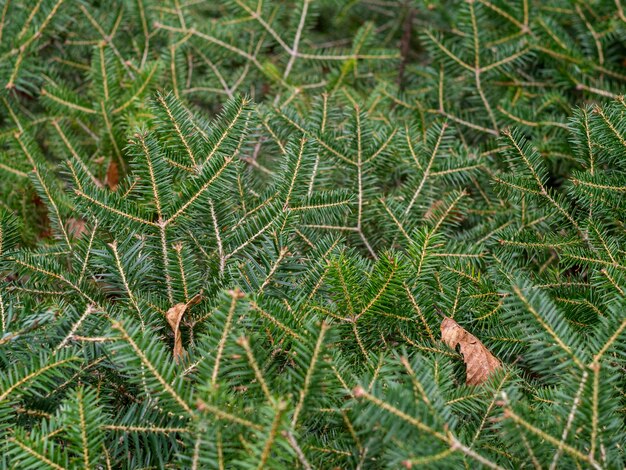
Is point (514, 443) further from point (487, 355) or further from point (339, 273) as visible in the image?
point (339, 273)

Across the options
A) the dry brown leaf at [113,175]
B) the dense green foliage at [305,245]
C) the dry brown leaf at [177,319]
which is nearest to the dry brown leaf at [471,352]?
the dense green foliage at [305,245]

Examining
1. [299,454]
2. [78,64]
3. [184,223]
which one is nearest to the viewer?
[299,454]

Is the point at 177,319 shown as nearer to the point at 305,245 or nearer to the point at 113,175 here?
the point at 305,245

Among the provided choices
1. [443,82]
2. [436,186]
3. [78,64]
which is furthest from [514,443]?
[78,64]

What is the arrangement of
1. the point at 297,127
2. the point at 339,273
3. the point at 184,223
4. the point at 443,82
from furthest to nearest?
1. the point at 443,82
2. the point at 297,127
3. the point at 184,223
4. the point at 339,273

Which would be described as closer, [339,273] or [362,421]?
[362,421]

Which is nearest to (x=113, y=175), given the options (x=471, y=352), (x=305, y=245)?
(x=305, y=245)
